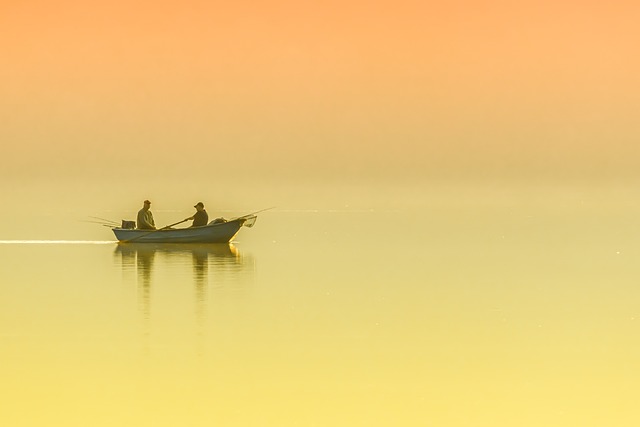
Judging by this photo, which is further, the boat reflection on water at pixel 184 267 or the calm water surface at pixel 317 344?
the boat reflection on water at pixel 184 267

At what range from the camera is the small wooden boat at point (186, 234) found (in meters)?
41.9

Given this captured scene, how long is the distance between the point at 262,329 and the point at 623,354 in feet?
18.2

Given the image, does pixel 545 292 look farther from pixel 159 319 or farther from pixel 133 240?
pixel 133 240

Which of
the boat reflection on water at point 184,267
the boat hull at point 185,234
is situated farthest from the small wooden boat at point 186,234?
the boat reflection on water at point 184,267

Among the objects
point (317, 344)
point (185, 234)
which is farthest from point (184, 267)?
point (317, 344)

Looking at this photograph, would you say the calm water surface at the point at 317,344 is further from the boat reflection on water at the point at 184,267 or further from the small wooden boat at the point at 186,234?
the small wooden boat at the point at 186,234

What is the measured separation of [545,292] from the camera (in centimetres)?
2636

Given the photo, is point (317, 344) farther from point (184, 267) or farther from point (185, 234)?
point (185, 234)

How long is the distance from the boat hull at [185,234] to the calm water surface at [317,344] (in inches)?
274

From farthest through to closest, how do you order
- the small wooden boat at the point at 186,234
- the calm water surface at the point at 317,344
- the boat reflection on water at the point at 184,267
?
the small wooden boat at the point at 186,234, the boat reflection on water at the point at 184,267, the calm water surface at the point at 317,344

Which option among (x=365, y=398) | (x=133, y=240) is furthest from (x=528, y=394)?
(x=133, y=240)

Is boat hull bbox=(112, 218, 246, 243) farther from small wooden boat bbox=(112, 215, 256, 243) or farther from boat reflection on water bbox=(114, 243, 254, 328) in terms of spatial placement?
boat reflection on water bbox=(114, 243, 254, 328)

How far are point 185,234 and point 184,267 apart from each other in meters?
9.26

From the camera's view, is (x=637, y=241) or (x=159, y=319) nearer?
(x=159, y=319)
